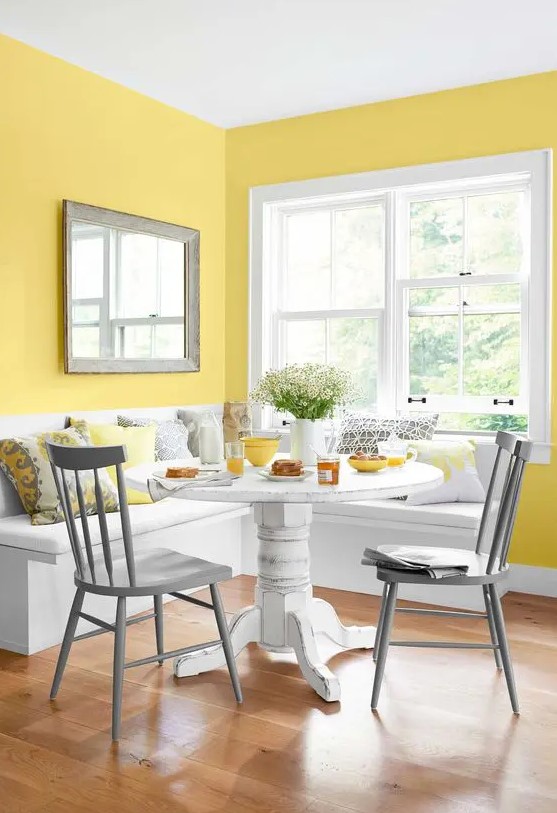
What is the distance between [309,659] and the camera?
2.96 m

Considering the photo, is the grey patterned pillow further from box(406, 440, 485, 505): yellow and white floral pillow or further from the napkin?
the napkin

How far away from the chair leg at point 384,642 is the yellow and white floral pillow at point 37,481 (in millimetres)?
1401

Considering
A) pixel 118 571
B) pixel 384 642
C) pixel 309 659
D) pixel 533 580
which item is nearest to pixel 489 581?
pixel 384 642

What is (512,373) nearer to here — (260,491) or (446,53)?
(446,53)

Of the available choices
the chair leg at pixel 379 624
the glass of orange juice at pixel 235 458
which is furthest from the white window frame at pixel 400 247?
the glass of orange juice at pixel 235 458

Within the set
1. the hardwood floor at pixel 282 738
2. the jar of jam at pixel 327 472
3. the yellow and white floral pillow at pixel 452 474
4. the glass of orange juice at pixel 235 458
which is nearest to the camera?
the hardwood floor at pixel 282 738

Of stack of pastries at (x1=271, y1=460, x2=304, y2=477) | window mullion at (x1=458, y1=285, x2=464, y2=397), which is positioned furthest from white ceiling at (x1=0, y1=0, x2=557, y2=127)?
stack of pastries at (x1=271, y1=460, x2=304, y2=477)

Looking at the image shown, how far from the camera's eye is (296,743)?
2.54 m

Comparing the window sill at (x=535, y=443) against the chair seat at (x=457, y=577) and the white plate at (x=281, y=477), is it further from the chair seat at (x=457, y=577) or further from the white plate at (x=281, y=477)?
the white plate at (x=281, y=477)

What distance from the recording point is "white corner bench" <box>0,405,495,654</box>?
3342 millimetres

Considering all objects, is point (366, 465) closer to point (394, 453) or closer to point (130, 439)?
point (394, 453)

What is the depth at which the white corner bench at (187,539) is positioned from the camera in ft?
11.0

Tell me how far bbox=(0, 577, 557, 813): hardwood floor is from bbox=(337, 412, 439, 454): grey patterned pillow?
1295mm

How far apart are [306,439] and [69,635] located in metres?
1.10
